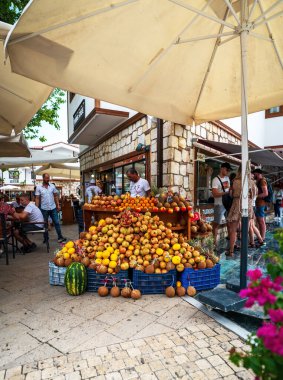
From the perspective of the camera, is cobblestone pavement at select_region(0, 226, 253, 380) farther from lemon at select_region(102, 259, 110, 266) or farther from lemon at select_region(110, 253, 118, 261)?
lemon at select_region(110, 253, 118, 261)

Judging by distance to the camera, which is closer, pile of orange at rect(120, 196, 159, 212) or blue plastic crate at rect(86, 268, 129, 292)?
blue plastic crate at rect(86, 268, 129, 292)

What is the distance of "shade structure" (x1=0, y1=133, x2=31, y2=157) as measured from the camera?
5677mm

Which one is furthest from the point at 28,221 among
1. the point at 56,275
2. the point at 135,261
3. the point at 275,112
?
the point at 275,112

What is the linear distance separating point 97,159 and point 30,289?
786 cm

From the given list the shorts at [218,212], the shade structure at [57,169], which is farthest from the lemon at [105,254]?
the shade structure at [57,169]

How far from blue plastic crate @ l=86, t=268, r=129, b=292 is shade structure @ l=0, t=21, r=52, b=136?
287 cm

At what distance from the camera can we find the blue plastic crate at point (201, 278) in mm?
3609

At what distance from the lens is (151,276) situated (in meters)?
3.58

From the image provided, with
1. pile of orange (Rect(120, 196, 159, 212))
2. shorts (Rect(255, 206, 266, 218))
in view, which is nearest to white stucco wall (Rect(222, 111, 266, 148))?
shorts (Rect(255, 206, 266, 218))

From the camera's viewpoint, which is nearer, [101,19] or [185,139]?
[101,19]

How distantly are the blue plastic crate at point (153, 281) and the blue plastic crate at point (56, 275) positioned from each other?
118 cm

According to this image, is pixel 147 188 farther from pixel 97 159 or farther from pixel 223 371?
pixel 97 159

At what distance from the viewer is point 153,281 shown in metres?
Answer: 3.59

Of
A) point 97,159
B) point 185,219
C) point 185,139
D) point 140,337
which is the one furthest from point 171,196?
point 97,159
